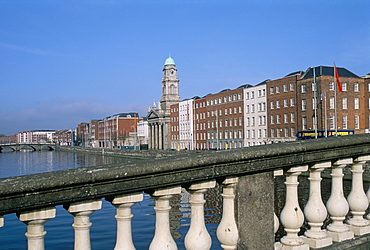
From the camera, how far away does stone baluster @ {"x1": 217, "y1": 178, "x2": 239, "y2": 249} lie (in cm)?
326

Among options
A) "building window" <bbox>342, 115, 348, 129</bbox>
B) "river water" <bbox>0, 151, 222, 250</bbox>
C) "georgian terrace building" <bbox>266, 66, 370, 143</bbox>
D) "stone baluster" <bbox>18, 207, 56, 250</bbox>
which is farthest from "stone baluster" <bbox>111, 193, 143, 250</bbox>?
"building window" <bbox>342, 115, 348, 129</bbox>

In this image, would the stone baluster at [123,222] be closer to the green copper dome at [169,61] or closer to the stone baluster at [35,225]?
the stone baluster at [35,225]

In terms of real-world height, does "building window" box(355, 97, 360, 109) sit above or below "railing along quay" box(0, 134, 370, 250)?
above

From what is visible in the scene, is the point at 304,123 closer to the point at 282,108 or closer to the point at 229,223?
the point at 282,108

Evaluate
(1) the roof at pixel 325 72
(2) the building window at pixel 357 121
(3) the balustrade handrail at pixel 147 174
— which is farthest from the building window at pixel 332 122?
(3) the balustrade handrail at pixel 147 174

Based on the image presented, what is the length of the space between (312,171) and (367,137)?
93 centimetres

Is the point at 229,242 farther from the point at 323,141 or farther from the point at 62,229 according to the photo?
the point at 62,229

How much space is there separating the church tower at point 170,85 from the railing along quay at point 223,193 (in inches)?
4453

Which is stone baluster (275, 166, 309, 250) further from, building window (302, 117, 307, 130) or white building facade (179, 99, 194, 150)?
white building facade (179, 99, 194, 150)

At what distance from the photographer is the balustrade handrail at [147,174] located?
2.38m

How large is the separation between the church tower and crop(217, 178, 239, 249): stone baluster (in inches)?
4482

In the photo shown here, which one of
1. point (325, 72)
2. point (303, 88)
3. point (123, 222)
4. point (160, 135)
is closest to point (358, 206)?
point (123, 222)

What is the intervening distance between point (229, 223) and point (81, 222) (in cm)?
125

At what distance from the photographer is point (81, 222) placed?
8.63 feet
